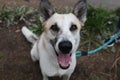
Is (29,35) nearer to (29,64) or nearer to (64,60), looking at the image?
(29,64)

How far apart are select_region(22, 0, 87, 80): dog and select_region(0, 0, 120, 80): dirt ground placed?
1.35 ft

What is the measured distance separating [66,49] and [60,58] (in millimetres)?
240

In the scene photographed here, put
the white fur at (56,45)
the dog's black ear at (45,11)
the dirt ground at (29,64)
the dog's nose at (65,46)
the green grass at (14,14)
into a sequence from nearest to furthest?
the dog's nose at (65,46), the white fur at (56,45), the dog's black ear at (45,11), the dirt ground at (29,64), the green grass at (14,14)

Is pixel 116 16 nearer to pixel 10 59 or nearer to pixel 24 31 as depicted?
pixel 24 31

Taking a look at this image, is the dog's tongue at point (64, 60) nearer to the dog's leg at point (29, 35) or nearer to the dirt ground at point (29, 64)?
the dirt ground at point (29, 64)

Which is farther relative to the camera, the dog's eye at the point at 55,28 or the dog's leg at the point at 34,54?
the dog's leg at the point at 34,54

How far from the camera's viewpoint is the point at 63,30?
347 centimetres

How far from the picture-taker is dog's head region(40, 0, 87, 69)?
134 inches

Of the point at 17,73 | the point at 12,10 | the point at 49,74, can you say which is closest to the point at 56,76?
the point at 49,74

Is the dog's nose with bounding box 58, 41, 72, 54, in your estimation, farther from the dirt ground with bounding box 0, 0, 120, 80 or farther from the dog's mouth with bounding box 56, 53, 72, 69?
the dirt ground with bounding box 0, 0, 120, 80

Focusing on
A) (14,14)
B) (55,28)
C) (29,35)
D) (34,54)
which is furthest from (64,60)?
(14,14)

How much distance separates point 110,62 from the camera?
4.56 metres

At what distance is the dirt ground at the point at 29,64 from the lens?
437cm

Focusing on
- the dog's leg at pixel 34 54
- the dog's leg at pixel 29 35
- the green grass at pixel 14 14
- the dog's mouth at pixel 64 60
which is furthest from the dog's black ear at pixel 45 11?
the green grass at pixel 14 14
